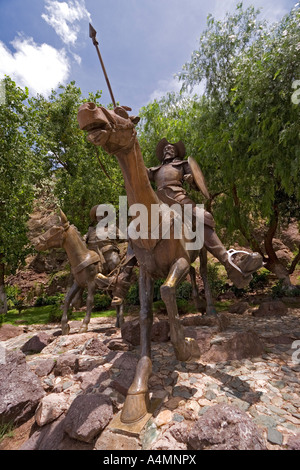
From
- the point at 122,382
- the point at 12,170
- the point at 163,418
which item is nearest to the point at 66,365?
the point at 122,382

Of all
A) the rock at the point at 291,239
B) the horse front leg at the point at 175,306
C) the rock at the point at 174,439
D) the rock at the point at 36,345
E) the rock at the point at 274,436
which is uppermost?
the rock at the point at 291,239

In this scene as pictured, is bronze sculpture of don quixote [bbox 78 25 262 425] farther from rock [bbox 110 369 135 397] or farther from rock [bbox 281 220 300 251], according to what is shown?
rock [bbox 281 220 300 251]

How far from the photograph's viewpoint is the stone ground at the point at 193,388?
2.10 metres

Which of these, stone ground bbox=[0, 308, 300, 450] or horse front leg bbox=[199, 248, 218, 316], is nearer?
stone ground bbox=[0, 308, 300, 450]

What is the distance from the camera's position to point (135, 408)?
7.52 feet

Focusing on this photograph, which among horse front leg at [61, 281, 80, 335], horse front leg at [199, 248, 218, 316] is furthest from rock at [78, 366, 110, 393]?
horse front leg at [199, 248, 218, 316]

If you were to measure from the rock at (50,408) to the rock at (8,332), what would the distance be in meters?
5.14

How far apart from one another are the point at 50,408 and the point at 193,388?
5.15ft

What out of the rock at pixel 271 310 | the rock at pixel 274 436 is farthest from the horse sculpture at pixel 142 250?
the rock at pixel 271 310

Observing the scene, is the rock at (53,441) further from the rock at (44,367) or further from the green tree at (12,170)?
the green tree at (12,170)

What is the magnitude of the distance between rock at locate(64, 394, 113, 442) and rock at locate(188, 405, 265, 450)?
0.81 metres

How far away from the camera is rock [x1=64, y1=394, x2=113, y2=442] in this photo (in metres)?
2.10
